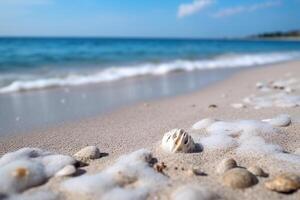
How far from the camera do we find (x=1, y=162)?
243 centimetres

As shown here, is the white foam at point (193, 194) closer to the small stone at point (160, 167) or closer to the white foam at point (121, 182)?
the white foam at point (121, 182)

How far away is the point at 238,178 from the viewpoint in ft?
6.88

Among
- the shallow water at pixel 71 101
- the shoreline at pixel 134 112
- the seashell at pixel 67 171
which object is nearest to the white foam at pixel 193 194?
the seashell at pixel 67 171

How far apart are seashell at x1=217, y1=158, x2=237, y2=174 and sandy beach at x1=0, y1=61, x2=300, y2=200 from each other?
0.05m

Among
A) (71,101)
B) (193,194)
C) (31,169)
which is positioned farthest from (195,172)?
(71,101)

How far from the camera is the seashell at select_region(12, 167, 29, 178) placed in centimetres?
210

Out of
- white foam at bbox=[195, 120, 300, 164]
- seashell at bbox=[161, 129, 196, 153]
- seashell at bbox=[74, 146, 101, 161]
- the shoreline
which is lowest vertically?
the shoreline

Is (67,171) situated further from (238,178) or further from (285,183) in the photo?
(285,183)

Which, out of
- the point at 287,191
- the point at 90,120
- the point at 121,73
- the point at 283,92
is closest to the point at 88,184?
the point at 287,191

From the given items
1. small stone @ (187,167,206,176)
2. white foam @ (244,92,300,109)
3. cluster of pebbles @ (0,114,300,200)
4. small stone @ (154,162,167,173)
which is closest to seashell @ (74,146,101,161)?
cluster of pebbles @ (0,114,300,200)

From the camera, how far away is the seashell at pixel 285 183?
6.63 feet

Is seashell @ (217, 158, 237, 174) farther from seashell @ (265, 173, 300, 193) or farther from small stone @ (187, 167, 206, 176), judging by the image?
seashell @ (265, 173, 300, 193)

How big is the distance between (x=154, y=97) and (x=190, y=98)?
24.8 inches

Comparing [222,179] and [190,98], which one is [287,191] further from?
[190,98]
